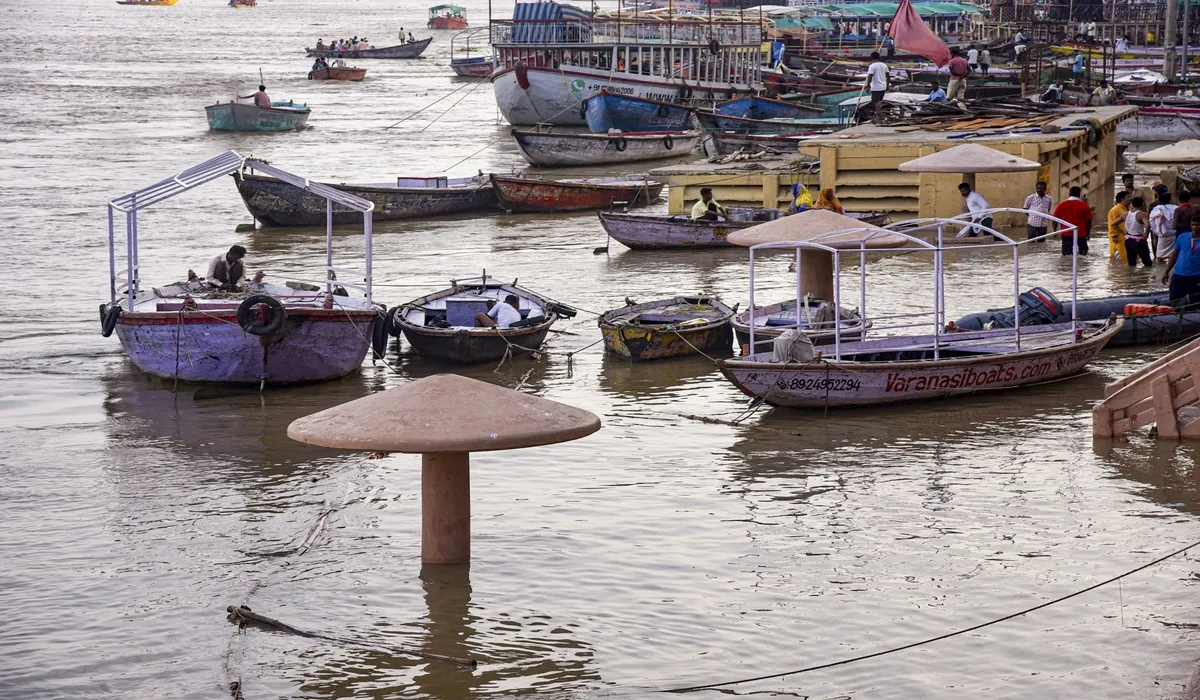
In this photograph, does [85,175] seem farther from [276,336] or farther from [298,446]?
[298,446]

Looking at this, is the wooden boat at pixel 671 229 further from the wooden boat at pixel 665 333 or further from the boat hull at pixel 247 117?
the boat hull at pixel 247 117

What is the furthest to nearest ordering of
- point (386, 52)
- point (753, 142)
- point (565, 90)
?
1. point (386, 52)
2. point (565, 90)
3. point (753, 142)

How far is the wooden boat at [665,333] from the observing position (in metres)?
16.6

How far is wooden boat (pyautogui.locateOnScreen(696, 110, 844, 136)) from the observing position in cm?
4016

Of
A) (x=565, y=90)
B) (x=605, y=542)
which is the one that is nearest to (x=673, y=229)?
(x=605, y=542)

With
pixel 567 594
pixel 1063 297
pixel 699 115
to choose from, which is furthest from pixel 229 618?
pixel 699 115

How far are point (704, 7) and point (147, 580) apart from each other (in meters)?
90.8

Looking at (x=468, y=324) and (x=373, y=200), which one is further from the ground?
(x=373, y=200)

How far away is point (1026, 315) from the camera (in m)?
15.9

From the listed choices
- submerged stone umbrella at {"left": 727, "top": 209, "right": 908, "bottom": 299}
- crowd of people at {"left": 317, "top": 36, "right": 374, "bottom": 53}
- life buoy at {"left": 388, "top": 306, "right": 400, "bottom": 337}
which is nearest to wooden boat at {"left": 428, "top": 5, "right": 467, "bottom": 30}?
crowd of people at {"left": 317, "top": 36, "right": 374, "bottom": 53}

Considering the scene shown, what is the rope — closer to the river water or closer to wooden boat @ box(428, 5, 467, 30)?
the river water

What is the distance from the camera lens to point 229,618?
30.4ft

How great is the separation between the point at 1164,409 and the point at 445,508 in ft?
20.6

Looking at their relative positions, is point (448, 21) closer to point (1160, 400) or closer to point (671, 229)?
point (671, 229)
